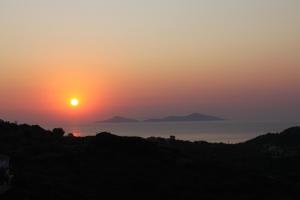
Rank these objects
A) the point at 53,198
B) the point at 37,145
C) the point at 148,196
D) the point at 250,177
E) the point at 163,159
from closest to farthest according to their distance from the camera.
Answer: the point at 53,198, the point at 148,196, the point at 250,177, the point at 163,159, the point at 37,145

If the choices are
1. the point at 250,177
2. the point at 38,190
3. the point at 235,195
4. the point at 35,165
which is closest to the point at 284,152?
the point at 250,177

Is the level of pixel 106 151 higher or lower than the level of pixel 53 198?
higher

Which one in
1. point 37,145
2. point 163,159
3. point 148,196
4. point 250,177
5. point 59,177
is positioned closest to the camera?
point 148,196

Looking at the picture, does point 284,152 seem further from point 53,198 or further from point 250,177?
point 53,198

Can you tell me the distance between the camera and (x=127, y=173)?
145 feet

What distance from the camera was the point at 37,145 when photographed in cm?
5631

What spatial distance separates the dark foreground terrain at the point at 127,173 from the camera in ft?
125

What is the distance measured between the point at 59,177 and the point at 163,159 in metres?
11.4

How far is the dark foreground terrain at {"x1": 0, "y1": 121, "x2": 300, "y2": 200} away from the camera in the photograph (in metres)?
38.2

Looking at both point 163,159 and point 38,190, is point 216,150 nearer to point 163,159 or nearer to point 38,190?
point 163,159

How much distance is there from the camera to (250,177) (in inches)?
1788

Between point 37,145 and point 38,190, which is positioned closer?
point 38,190

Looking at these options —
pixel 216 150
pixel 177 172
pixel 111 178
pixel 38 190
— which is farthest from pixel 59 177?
pixel 216 150

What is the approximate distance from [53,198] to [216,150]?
40.7 meters
